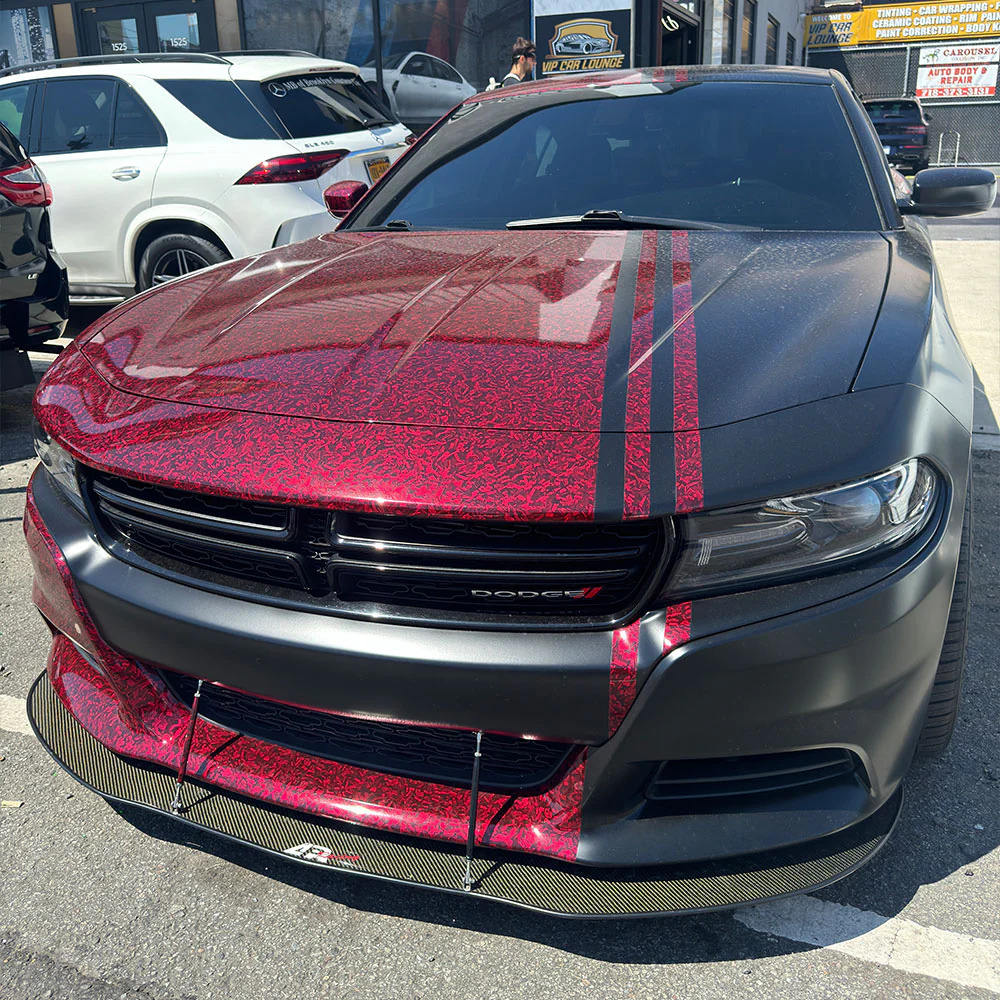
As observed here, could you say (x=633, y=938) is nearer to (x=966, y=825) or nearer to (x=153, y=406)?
(x=966, y=825)

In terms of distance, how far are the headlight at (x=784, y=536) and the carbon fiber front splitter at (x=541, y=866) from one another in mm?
466

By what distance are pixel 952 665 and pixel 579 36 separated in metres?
11.8

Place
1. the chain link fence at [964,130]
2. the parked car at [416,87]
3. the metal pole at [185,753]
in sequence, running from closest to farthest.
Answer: the metal pole at [185,753]
the parked car at [416,87]
the chain link fence at [964,130]

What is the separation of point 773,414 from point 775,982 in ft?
2.98

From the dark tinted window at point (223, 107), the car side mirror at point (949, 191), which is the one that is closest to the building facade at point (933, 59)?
the dark tinted window at point (223, 107)

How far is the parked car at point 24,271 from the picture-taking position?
14.3 ft

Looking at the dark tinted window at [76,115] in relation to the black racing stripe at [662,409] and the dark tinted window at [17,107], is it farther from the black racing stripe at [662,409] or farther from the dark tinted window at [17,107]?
the black racing stripe at [662,409]

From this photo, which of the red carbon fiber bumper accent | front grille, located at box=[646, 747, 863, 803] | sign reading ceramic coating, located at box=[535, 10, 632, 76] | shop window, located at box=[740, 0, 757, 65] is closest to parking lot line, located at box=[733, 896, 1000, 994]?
front grille, located at box=[646, 747, 863, 803]

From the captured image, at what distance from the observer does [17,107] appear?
6.50 m

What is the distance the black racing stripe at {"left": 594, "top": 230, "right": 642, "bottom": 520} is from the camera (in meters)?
1.41

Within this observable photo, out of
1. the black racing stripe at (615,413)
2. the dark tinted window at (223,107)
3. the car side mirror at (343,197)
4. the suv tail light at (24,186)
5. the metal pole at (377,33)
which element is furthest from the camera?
the metal pole at (377,33)

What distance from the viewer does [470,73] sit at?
1314cm

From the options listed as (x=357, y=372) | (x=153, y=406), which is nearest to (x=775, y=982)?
(x=357, y=372)

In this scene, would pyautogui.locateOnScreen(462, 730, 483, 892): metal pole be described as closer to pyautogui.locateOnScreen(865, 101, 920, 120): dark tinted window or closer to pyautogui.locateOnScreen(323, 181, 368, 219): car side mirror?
pyautogui.locateOnScreen(323, 181, 368, 219): car side mirror
